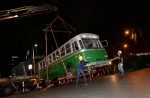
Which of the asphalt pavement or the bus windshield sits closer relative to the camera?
the asphalt pavement

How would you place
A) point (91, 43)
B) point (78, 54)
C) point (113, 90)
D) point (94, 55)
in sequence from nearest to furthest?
point (113, 90) < point (78, 54) < point (94, 55) < point (91, 43)

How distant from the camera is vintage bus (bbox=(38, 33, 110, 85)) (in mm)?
16734

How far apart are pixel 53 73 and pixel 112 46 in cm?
2845

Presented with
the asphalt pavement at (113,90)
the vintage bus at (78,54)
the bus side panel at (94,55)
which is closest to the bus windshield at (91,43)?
the vintage bus at (78,54)

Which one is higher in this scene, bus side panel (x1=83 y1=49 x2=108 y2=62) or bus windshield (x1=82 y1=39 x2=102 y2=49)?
bus windshield (x1=82 y1=39 x2=102 y2=49)

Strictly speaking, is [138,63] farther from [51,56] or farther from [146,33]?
[146,33]

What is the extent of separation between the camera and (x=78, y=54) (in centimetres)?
1675

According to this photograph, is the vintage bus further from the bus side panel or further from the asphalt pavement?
the asphalt pavement

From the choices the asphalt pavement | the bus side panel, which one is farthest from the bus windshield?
the asphalt pavement

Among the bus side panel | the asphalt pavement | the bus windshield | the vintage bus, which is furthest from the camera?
the bus windshield

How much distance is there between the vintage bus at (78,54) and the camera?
16.7 meters

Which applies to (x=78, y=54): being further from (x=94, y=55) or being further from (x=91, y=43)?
(x=91, y=43)

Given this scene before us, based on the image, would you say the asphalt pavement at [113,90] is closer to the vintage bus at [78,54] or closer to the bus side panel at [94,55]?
the bus side panel at [94,55]

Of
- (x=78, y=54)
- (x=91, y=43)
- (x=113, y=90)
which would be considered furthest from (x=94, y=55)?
(x=113, y=90)
